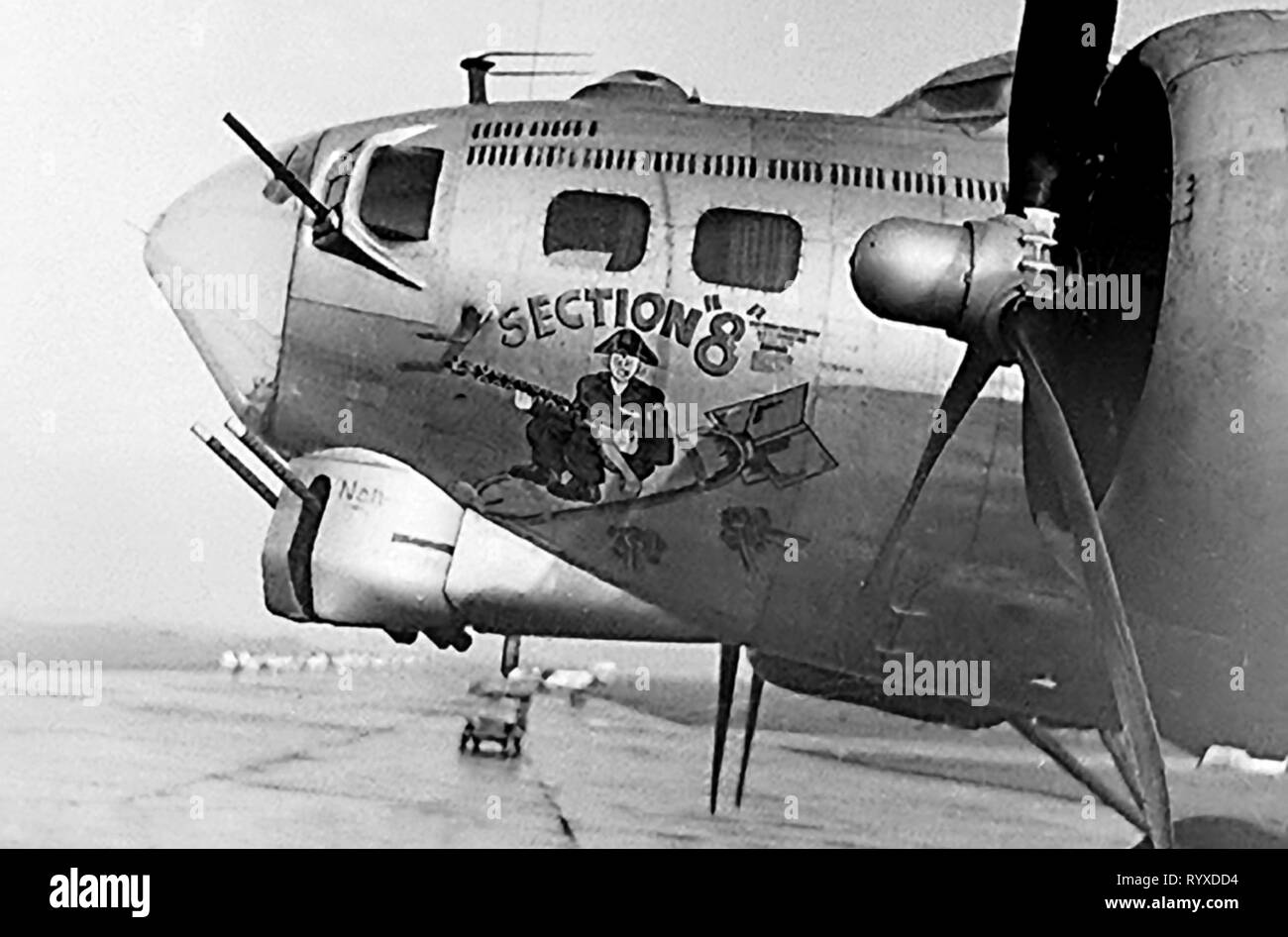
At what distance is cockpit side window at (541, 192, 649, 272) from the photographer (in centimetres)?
310

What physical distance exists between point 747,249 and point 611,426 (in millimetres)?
432

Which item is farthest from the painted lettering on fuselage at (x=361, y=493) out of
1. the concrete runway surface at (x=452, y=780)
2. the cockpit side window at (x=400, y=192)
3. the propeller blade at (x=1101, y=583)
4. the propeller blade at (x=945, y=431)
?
the propeller blade at (x=1101, y=583)

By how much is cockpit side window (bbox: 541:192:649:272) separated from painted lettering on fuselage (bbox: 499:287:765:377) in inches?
2.6

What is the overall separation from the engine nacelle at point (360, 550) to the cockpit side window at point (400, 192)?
57 cm

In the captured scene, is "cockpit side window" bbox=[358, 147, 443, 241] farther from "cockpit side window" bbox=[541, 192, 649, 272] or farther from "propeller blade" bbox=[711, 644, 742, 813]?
"propeller blade" bbox=[711, 644, 742, 813]

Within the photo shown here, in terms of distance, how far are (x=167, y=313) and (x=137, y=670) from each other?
760mm

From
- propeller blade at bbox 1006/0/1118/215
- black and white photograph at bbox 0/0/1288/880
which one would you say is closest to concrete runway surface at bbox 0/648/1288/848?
black and white photograph at bbox 0/0/1288/880

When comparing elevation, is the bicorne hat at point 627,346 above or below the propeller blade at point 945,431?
above

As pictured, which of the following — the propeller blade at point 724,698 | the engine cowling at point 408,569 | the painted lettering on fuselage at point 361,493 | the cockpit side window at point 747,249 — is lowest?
the propeller blade at point 724,698

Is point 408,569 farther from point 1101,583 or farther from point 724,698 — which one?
point 1101,583

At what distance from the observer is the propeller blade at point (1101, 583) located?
2123 mm

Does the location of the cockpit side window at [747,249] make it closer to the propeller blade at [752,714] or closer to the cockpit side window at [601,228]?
the cockpit side window at [601,228]
